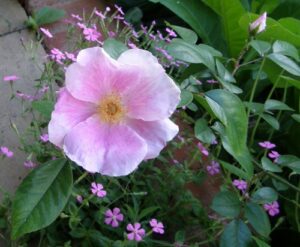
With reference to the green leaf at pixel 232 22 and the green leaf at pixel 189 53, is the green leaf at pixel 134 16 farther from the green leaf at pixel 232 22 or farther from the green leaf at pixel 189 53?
the green leaf at pixel 189 53

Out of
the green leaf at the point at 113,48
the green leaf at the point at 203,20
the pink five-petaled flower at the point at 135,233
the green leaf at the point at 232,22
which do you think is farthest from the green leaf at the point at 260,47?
the green leaf at the point at 203,20

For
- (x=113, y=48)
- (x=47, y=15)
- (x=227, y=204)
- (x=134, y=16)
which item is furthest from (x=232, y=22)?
(x=113, y=48)

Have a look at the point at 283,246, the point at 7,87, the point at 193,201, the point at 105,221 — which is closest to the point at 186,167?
the point at 193,201

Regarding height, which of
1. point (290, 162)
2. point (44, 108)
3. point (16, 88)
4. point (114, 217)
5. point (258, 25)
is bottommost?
point (16, 88)

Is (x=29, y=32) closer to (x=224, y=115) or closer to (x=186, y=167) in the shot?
(x=186, y=167)

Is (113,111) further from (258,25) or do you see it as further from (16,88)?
(16,88)

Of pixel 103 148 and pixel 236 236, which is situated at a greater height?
pixel 103 148

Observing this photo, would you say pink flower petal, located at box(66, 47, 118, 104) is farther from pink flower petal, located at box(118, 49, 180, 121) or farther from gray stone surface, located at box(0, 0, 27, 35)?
gray stone surface, located at box(0, 0, 27, 35)

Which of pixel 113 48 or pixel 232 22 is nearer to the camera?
pixel 113 48
